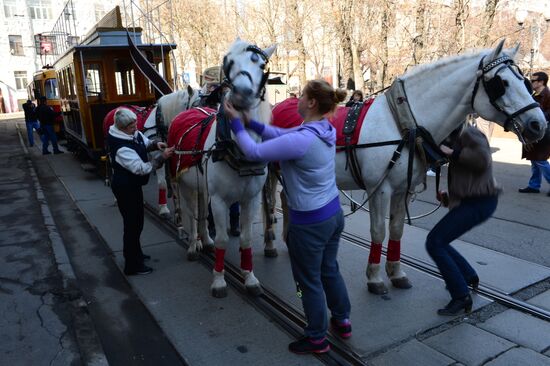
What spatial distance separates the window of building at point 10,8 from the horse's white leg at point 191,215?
50.1m

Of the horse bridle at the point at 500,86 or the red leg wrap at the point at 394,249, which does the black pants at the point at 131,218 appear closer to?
the red leg wrap at the point at 394,249

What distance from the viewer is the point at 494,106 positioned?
3.60 metres

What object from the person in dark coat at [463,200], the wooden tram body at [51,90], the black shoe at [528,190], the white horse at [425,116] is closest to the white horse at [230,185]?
the white horse at [425,116]

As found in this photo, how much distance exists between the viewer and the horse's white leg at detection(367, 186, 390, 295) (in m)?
4.04

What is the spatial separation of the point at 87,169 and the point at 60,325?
29.1 ft

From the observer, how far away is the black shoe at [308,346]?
3301 mm

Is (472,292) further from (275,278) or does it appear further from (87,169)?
(87,169)

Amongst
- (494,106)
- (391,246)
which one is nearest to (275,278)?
(391,246)

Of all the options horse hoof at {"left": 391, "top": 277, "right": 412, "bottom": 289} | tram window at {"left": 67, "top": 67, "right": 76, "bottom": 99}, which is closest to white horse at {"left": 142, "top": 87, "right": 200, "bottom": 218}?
→ horse hoof at {"left": 391, "top": 277, "right": 412, "bottom": 289}

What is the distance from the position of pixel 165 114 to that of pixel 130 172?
2450 mm

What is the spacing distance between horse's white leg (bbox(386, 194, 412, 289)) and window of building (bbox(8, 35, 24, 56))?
2025 inches

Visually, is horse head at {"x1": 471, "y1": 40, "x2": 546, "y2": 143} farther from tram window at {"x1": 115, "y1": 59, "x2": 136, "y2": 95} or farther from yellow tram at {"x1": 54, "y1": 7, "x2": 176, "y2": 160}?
tram window at {"x1": 115, "y1": 59, "x2": 136, "y2": 95}

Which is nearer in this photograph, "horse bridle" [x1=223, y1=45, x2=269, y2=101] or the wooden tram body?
"horse bridle" [x1=223, y1=45, x2=269, y2=101]

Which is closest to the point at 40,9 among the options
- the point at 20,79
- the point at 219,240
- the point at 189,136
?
the point at 20,79
